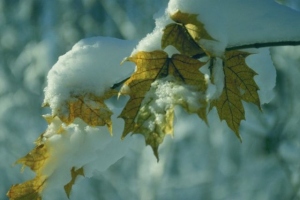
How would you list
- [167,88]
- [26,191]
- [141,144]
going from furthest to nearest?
[141,144] → [26,191] → [167,88]

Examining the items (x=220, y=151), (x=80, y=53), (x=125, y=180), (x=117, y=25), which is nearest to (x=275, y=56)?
(x=220, y=151)

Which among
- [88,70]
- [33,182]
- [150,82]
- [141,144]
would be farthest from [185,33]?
[141,144]

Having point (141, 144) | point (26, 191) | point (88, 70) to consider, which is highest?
point (141, 144)

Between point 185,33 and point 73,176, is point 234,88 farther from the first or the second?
→ point 73,176

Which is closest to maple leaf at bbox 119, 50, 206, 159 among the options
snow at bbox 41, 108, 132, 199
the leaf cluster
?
the leaf cluster

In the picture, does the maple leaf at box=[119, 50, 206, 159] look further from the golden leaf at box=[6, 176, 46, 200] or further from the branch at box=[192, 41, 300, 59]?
the golden leaf at box=[6, 176, 46, 200]

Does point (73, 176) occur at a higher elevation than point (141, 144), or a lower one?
lower
